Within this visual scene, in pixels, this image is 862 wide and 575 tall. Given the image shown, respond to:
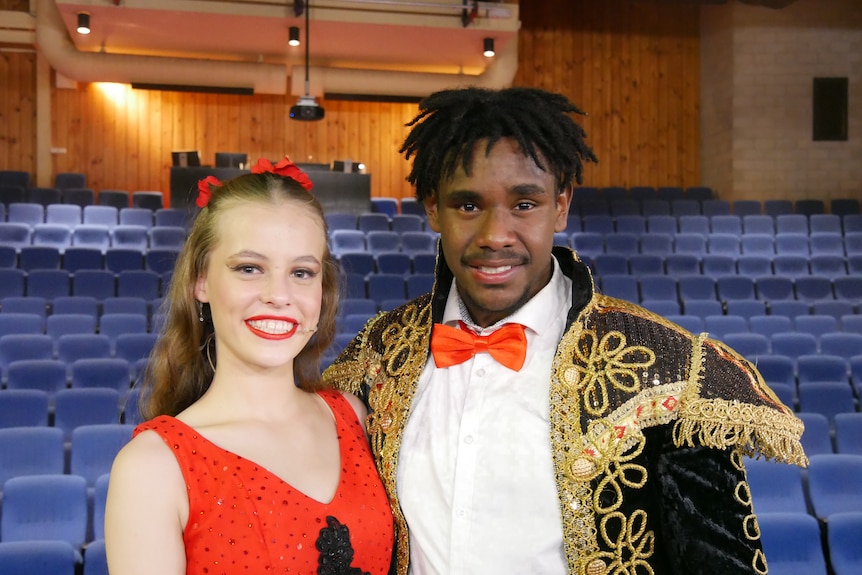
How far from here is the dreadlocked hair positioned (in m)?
1.68

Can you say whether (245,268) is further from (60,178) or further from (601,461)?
(60,178)

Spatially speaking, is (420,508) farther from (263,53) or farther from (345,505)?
(263,53)

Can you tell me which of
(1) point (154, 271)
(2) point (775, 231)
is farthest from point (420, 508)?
(2) point (775, 231)

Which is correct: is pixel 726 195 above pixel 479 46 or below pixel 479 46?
below

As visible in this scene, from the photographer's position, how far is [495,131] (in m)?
1.68

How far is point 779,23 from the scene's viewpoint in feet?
37.3

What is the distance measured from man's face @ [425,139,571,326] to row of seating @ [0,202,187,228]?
735 centimetres

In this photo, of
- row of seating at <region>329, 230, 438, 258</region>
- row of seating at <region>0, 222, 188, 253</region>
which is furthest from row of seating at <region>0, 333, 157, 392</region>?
row of seating at <region>329, 230, 438, 258</region>

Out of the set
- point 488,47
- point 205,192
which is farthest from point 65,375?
point 488,47

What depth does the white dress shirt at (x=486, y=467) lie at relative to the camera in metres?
1.60

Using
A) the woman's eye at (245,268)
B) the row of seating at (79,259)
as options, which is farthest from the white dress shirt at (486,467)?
the row of seating at (79,259)

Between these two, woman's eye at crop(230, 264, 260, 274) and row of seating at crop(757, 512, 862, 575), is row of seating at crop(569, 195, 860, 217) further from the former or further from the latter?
woman's eye at crop(230, 264, 260, 274)

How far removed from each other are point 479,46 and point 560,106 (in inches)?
371

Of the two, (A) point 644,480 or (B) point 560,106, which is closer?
(A) point 644,480
